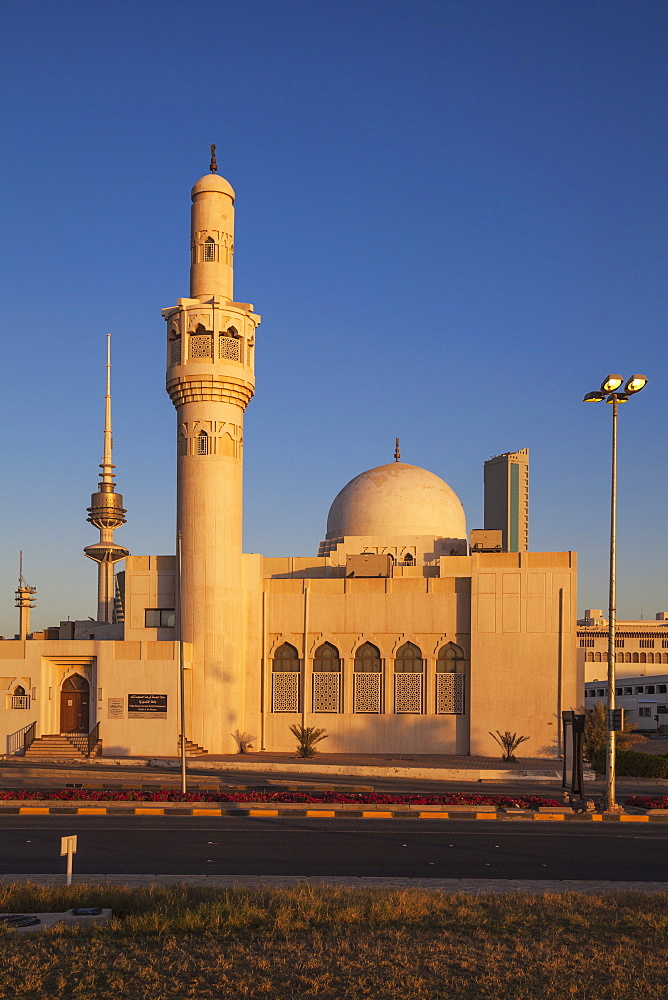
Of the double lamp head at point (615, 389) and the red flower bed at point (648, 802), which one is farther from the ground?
the double lamp head at point (615, 389)

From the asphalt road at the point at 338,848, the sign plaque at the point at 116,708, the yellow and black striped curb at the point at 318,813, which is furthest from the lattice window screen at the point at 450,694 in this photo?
the asphalt road at the point at 338,848

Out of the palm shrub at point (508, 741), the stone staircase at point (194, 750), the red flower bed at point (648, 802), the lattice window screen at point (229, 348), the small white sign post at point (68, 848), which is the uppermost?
the lattice window screen at point (229, 348)

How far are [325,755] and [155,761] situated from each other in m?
7.69

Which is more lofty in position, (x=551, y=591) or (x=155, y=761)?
(x=551, y=591)

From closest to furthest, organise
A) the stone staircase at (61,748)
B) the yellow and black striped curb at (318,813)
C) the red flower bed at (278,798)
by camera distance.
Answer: the yellow and black striped curb at (318,813) → the red flower bed at (278,798) → the stone staircase at (61,748)

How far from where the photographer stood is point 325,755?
43156mm

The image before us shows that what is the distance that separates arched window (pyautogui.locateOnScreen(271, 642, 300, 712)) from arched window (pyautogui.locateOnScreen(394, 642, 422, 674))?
4414 mm

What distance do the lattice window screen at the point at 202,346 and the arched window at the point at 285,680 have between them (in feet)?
43.1

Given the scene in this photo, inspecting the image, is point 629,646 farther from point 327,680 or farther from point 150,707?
point 150,707

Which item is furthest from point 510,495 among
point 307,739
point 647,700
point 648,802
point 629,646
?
point 648,802

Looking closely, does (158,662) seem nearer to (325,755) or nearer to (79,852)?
(325,755)

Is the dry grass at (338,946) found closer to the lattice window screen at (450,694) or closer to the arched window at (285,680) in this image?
the lattice window screen at (450,694)

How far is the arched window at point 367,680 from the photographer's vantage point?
44.0 m

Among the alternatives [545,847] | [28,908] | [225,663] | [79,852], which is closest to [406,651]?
[225,663]
